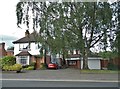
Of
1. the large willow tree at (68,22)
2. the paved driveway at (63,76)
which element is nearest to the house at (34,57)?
the large willow tree at (68,22)

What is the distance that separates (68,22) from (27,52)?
66.7 ft

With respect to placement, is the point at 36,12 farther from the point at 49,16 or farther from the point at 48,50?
the point at 48,50

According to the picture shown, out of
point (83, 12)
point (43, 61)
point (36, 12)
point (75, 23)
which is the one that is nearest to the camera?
point (83, 12)

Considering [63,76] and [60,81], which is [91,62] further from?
[60,81]

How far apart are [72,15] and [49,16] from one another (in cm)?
277

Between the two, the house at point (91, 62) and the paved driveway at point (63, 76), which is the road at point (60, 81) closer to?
the paved driveway at point (63, 76)

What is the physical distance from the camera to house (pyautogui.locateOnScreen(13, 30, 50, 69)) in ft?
146

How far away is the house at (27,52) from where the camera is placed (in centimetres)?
4447

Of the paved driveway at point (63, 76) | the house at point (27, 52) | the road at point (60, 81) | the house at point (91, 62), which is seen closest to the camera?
the road at point (60, 81)

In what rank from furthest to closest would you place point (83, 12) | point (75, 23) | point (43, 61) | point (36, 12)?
point (43, 61), point (36, 12), point (75, 23), point (83, 12)

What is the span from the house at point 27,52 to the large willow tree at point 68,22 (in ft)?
45.3

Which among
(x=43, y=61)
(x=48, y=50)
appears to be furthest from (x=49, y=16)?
(x=43, y=61)

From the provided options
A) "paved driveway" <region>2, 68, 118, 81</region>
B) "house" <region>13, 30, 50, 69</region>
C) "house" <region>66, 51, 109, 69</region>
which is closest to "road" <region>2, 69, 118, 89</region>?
"paved driveway" <region>2, 68, 118, 81</region>

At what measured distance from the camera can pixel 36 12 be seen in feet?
94.6
